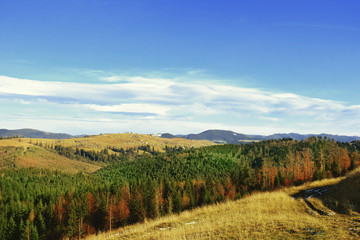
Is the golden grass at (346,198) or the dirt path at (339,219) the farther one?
the golden grass at (346,198)

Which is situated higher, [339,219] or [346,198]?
[339,219]

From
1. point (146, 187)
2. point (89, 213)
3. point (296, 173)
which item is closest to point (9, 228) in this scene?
point (89, 213)

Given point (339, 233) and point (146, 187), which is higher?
point (339, 233)

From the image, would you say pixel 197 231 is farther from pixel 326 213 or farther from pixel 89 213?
pixel 89 213

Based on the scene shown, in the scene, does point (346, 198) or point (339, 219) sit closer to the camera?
point (339, 219)

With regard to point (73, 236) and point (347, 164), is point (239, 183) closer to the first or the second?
point (347, 164)

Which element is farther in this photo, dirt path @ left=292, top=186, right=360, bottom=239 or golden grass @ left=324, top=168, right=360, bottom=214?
golden grass @ left=324, top=168, right=360, bottom=214

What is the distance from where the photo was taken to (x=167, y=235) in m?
19.9

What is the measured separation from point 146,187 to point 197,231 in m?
103

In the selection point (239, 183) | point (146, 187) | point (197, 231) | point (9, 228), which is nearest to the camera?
point (197, 231)

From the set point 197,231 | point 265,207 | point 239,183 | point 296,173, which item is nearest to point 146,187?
point 239,183

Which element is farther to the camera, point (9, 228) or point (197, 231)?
point (9, 228)

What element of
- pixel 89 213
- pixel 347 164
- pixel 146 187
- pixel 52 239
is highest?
pixel 347 164

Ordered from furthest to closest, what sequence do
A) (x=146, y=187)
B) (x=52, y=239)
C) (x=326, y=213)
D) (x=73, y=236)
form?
(x=146, y=187) → (x=52, y=239) → (x=73, y=236) → (x=326, y=213)
